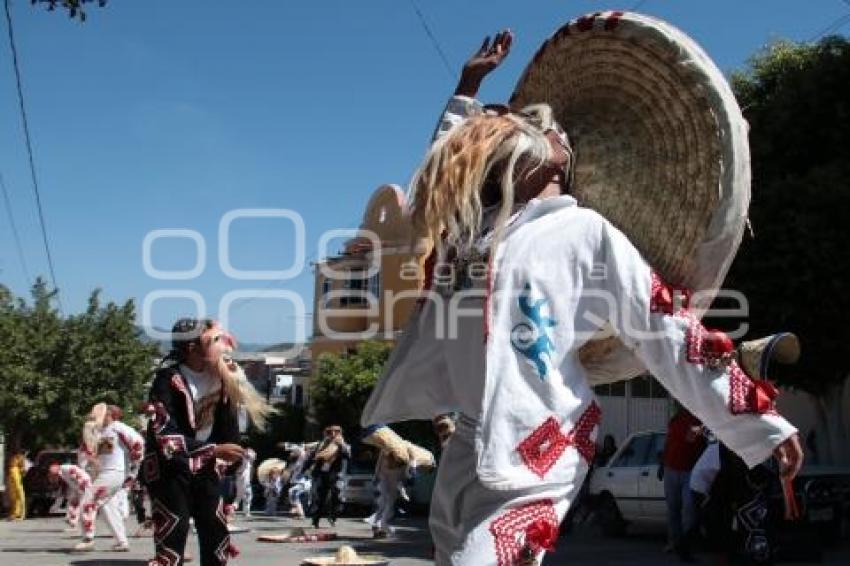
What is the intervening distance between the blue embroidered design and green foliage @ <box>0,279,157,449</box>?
21.6 m

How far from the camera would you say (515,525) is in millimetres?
2439

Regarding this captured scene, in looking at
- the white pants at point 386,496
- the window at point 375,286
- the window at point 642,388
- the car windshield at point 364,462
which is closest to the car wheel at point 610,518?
the white pants at point 386,496

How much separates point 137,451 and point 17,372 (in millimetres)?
11312

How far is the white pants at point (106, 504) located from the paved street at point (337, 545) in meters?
0.31

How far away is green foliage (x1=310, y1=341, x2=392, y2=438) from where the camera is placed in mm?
30188

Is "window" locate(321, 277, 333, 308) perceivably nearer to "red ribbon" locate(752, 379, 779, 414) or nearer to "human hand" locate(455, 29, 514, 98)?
"human hand" locate(455, 29, 514, 98)

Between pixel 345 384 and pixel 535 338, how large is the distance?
2818cm

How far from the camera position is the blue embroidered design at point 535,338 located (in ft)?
8.23

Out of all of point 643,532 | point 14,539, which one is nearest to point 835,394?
point 643,532

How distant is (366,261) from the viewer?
4084cm

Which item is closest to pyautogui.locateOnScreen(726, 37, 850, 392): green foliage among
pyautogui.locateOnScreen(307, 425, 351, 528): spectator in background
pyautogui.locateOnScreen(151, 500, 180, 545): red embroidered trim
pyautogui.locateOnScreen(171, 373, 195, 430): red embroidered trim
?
pyautogui.locateOnScreen(307, 425, 351, 528): spectator in background

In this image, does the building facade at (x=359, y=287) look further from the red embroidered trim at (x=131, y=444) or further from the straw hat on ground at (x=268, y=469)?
the red embroidered trim at (x=131, y=444)

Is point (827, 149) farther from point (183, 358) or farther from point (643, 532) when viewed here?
point (183, 358)

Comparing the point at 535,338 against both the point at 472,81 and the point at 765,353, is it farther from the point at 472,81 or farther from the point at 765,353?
the point at 472,81
